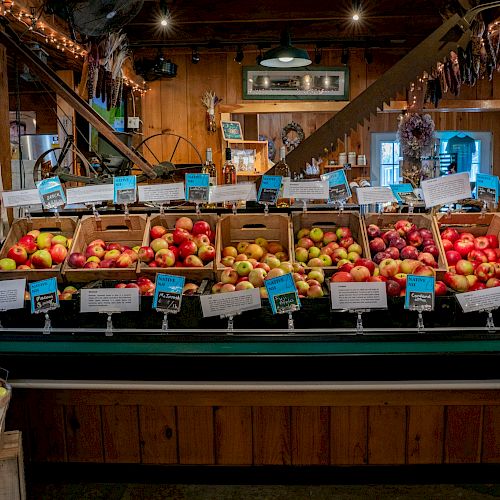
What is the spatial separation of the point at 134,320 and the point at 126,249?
81cm

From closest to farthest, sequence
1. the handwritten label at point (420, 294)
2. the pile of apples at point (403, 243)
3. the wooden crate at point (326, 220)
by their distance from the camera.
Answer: the handwritten label at point (420, 294), the pile of apples at point (403, 243), the wooden crate at point (326, 220)

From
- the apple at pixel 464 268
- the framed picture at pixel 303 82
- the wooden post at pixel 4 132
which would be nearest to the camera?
Result: the apple at pixel 464 268

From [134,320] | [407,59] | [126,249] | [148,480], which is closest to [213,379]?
[134,320]

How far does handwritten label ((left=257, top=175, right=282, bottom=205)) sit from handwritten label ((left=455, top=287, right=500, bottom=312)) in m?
1.17

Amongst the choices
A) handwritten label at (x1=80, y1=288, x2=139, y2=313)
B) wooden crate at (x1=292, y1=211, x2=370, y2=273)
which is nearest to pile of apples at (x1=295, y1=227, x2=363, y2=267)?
wooden crate at (x1=292, y1=211, x2=370, y2=273)

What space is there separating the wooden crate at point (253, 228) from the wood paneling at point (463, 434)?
1.22 meters

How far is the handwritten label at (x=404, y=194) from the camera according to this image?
3.13 m

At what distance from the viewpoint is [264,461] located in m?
2.46

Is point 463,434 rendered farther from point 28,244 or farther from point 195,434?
point 28,244

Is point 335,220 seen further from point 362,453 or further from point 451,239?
point 362,453

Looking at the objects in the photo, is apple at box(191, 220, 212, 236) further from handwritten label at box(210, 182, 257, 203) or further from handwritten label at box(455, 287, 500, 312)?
handwritten label at box(455, 287, 500, 312)

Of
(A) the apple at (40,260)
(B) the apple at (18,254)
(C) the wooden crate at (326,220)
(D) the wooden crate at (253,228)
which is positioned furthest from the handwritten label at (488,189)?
(B) the apple at (18,254)

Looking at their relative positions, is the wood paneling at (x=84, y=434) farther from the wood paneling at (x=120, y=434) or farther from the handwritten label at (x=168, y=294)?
the handwritten label at (x=168, y=294)

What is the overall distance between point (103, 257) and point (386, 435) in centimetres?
162
